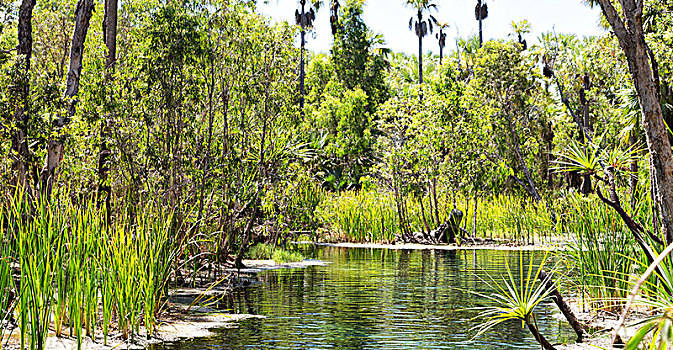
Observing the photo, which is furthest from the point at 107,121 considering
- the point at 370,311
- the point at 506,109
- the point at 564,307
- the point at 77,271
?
the point at 506,109

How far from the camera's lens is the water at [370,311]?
9188mm

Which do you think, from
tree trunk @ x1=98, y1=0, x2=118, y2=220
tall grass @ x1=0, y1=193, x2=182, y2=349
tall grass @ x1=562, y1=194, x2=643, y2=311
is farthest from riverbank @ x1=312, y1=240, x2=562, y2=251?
tall grass @ x1=0, y1=193, x2=182, y2=349

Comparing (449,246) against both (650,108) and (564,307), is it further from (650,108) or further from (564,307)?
(650,108)

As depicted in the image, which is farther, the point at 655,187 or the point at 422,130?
the point at 422,130

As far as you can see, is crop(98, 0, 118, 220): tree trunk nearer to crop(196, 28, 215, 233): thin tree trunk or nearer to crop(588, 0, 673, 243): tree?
crop(196, 28, 215, 233): thin tree trunk

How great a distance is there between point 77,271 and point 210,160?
726cm

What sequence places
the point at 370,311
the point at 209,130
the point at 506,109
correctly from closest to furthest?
the point at 370,311, the point at 209,130, the point at 506,109

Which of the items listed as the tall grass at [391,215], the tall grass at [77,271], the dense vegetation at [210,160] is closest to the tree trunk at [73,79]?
the dense vegetation at [210,160]

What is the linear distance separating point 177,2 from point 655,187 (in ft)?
31.8

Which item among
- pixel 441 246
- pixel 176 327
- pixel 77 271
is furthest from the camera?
pixel 441 246

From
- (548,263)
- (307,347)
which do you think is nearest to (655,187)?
(307,347)

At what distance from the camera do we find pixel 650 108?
5.83 meters

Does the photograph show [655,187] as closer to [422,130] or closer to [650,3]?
[650,3]

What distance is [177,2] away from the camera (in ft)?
44.7
